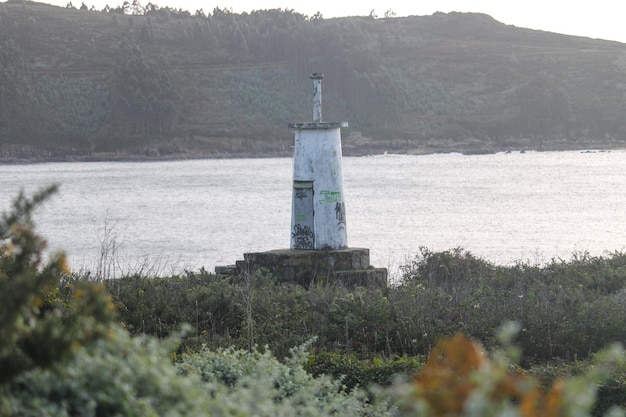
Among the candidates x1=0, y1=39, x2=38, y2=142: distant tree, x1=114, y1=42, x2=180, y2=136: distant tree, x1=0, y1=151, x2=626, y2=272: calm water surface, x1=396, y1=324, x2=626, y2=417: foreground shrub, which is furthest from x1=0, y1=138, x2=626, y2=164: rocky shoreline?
x1=396, y1=324, x2=626, y2=417: foreground shrub

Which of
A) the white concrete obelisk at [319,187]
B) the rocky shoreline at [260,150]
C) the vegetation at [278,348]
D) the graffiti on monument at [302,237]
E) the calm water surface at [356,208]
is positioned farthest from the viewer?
the rocky shoreline at [260,150]

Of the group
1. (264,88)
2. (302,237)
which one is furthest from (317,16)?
(302,237)

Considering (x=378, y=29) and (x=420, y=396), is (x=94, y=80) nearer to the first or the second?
(x=378, y=29)

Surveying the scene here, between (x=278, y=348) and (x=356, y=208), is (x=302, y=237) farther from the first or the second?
(x=356, y=208)

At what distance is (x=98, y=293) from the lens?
4.77 metres

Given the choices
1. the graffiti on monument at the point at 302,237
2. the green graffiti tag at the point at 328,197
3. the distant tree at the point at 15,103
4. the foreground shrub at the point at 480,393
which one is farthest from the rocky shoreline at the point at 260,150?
the foreground shrub at the point at 480,393

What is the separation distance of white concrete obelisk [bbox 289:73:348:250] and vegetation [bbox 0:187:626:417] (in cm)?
170

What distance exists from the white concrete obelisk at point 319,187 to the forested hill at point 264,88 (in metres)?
104

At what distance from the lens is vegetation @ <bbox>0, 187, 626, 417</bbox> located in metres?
4.51

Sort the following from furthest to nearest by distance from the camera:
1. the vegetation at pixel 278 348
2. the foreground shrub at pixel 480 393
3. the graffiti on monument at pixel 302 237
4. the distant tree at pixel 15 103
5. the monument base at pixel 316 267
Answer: the distant tree at pixel 15 103
the graffiti on monument at pixel 302 237
the monument base at pixel 316 267
the vegetation at pixel 278 348
the foreground shrub at pixel 480 393

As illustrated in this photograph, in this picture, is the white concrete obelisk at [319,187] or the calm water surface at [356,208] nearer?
the white concrete obelisk at [319,187]

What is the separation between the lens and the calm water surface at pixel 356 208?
134 feet

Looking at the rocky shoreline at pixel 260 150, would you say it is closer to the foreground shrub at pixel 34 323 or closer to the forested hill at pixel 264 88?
the forested hill at pixel 264 88

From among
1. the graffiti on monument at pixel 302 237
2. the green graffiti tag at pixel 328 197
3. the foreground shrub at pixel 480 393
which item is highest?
the foreground shrub at pixel 480 393
